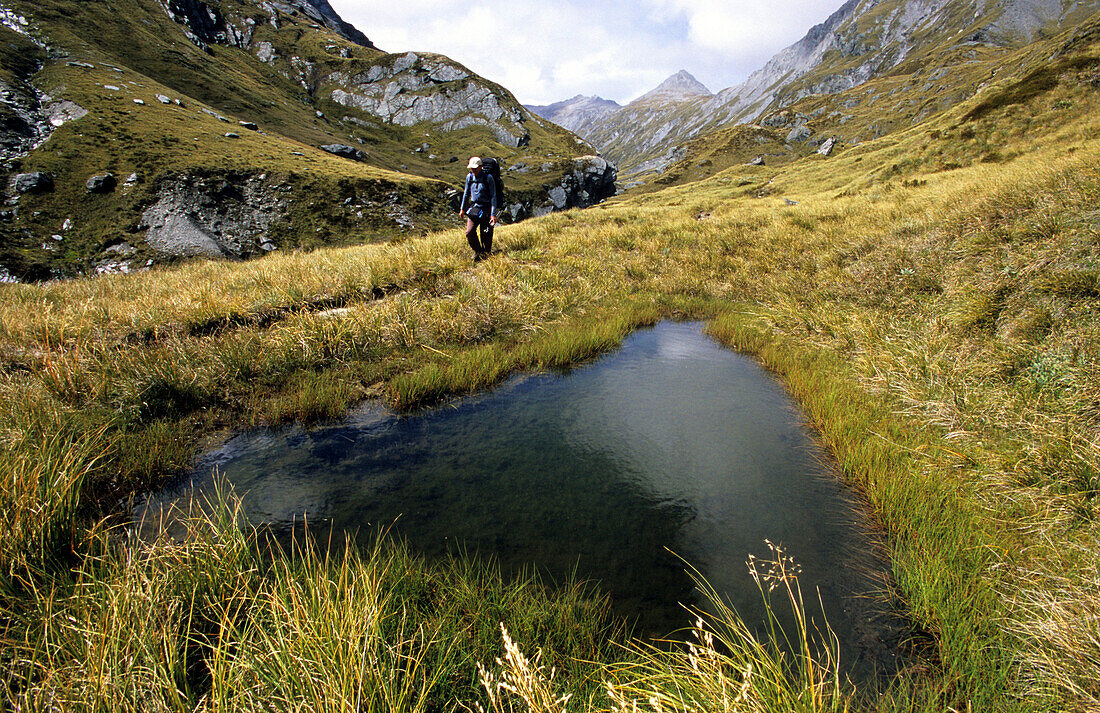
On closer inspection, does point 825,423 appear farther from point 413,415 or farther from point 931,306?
point 413,415

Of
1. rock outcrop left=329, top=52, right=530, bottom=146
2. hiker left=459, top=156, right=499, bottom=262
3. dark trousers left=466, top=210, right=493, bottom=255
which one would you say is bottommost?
dark trousers left=466, top=210, right=493, bottom=255

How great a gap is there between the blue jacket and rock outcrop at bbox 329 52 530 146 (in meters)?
129

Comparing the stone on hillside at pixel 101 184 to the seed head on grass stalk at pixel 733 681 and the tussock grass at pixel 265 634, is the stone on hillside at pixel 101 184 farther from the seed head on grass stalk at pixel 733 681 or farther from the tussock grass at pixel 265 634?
the seed head on grass stalk at pixel 733 681

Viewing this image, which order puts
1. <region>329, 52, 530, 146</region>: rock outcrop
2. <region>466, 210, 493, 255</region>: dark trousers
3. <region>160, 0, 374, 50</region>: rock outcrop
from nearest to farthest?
<region>466, 210, 493, 255</region>: dark trousers → <region>160, 0, 374, 50</region>: rock outcrop → <region>329, 52, 530, 146</region>: rock outcrop

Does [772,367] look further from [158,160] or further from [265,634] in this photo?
[158,160]

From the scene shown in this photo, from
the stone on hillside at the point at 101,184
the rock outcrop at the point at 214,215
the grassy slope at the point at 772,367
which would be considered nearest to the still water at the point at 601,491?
the grassy slope at the point at 772,367

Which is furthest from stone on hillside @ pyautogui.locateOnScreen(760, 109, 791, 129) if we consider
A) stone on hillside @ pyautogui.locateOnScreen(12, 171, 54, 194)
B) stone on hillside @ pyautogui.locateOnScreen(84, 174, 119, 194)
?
stone on hillside @ pyautogui.locateOnScreen(12, 171, 54, 194)

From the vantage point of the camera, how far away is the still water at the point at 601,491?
274 centimetres

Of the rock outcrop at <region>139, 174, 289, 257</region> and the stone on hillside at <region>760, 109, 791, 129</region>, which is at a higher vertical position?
the stone on hillside at <region>760, 109, 791, 129</region>

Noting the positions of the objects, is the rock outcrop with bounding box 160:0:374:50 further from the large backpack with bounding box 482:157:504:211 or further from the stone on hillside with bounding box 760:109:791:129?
the stone on hillside with bounding box 760:109:791:129

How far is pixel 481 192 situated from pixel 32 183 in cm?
4976

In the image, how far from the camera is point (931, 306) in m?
6.45

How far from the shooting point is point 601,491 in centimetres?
361

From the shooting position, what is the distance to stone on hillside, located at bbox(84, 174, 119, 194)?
118ft
